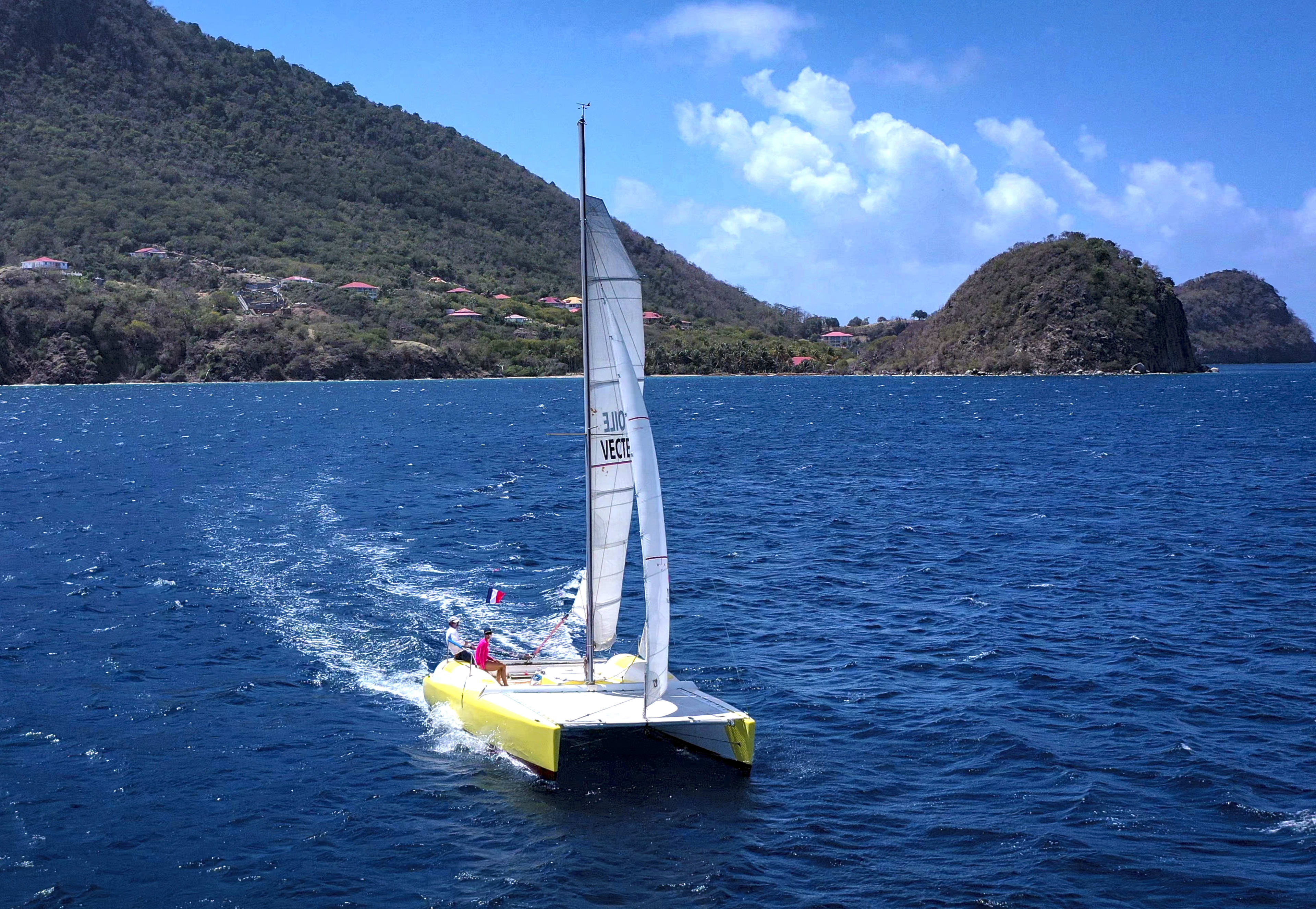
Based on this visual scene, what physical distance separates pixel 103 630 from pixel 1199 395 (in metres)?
134

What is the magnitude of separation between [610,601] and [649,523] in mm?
3522

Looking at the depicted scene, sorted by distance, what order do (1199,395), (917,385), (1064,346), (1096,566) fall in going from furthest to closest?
(1064,346) → (917,385) → (1199,395) → (1096,566)

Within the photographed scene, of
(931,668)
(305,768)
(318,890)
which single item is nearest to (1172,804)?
(931,668)

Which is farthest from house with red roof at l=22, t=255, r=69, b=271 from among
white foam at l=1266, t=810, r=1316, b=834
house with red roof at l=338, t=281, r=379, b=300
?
white foam at l=1266, t=810, r=1316, b=834

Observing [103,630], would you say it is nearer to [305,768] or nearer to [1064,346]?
[305,768]

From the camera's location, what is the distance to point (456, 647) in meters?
25.0

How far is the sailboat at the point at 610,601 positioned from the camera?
20.7 metres

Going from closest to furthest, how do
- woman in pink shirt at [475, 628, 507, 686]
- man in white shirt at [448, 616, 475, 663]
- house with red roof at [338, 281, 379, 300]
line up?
woman in pink shirt at [475, 628, 507, 686]
man in white shirt at [448, 616, 475, 663]
house with red roof at [338, 281, 379, 300]

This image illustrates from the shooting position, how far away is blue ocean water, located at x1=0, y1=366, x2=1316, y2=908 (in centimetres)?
1758

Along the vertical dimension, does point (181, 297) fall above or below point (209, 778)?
above

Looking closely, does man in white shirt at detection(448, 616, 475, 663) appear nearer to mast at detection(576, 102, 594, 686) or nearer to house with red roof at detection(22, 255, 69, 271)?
mast at detection(576, 102, 594, 686)

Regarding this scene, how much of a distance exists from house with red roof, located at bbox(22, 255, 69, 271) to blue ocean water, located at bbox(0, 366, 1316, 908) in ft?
424

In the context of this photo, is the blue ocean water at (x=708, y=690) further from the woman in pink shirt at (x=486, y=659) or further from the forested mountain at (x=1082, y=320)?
the forested mountain at (x=1082, y=320)

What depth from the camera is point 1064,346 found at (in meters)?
186
